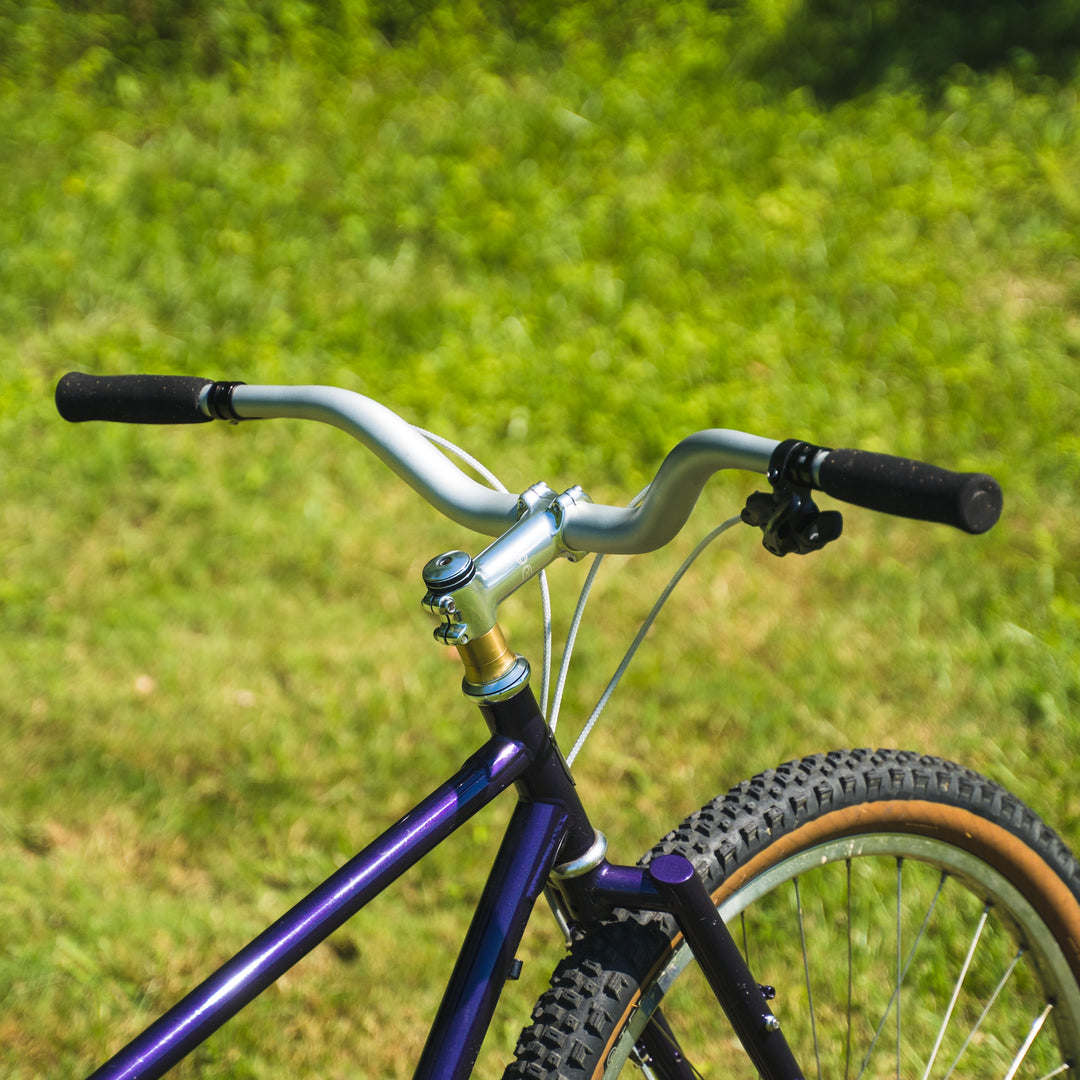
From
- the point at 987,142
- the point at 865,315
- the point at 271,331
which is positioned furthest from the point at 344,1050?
the point at 987,142

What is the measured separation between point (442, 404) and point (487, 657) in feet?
10.2

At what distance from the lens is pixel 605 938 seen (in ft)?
4.14

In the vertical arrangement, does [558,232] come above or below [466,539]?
above

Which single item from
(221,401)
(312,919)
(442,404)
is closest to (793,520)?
(312,919)

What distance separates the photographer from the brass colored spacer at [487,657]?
3.69 ft

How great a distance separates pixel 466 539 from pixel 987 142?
3509mm

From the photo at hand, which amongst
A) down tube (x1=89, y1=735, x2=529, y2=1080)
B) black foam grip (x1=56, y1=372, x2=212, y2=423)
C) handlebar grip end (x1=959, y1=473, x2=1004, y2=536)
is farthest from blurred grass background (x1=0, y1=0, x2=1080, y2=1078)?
handlebar grip end (x1=959, y1=473, x2=1004, y2=536)

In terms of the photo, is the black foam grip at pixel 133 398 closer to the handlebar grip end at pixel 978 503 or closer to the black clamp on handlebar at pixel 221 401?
the black clamp on handlebar at pixel 221 401

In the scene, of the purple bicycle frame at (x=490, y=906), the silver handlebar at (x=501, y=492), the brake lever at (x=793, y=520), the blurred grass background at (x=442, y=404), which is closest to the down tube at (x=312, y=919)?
the purple bicycle frame at (x=490, y=906)

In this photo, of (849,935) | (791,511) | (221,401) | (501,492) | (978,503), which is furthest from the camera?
(849,935)

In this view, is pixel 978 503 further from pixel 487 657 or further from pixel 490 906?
pixel 490 906

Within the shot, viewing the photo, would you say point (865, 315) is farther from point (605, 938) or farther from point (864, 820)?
point (605, 938)

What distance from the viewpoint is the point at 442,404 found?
4.16 metres

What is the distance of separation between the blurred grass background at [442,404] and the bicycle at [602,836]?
3.72 ft
